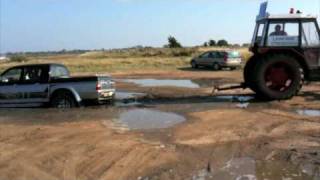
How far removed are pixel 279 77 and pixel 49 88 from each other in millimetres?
7453

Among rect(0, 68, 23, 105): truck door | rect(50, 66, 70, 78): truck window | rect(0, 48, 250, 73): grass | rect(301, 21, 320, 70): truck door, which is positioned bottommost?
rect(0, 48, 250, 73): grass

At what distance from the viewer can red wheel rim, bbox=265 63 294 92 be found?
63.5 ft

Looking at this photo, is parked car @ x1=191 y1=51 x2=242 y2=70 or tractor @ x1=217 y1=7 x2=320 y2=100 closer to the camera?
tractor @ x1=217 y1=7 x2=320 y2=100

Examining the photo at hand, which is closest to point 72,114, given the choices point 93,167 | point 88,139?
point 88,139

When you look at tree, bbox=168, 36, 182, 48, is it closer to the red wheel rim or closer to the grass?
the grass

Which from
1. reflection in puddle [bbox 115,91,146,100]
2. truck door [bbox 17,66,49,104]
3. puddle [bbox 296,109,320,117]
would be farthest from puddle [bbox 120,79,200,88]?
puddle [bbox 296,109,320,117]

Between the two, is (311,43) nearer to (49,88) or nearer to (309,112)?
(309,112)

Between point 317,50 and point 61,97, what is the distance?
8.29 metres

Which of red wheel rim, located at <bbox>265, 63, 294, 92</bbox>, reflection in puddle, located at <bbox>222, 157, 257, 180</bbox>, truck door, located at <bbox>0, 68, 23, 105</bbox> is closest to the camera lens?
reflection in puddle, located at <bbox>222, 157, 257, 180</bbox>

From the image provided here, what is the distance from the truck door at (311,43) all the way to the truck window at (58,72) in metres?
7.87

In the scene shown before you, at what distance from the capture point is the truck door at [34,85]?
19.2 metres

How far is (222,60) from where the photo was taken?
44688mm

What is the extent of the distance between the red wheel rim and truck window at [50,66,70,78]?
6679 mm

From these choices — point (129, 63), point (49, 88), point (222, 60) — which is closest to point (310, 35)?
point (49, 88)
